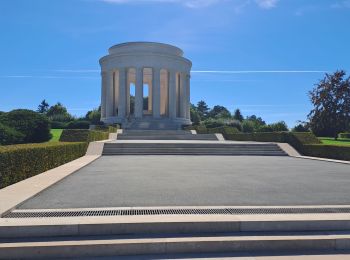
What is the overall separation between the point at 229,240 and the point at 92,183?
5088mm

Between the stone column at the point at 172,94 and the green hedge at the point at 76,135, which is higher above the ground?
the stone column at the point at 172,94

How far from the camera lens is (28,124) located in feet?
67.3

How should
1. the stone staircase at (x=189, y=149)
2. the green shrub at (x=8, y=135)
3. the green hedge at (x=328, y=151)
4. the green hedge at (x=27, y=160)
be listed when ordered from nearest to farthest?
the green hedge at (x=27, y=160) < the green hedge at (x=328, y=151) < the green shrub at (x=8, y=135) < the stone staircase at (x=189, y=149)

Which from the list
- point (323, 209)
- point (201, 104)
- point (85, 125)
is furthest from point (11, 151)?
point (201, 104)

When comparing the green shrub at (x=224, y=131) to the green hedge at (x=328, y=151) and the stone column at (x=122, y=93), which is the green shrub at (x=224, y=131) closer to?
the green hedge at (x=328, y=151)

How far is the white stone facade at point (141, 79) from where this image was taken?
153 ft

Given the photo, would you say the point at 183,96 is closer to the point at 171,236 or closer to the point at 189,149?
the point at 189,149

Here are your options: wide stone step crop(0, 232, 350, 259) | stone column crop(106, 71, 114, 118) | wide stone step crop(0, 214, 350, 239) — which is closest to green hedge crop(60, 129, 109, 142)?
wide stone step crop(0, 214, 350, 239)

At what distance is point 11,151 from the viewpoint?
8.52 metres

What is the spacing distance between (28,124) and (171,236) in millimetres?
17922

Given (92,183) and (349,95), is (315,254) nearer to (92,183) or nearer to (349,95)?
(92,183)

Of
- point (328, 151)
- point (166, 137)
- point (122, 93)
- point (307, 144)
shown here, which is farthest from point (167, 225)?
point (122, 93)

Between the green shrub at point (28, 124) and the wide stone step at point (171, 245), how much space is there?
16.8m

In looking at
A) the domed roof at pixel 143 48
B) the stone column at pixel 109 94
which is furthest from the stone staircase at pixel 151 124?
the domed roof at pixel 143 48
